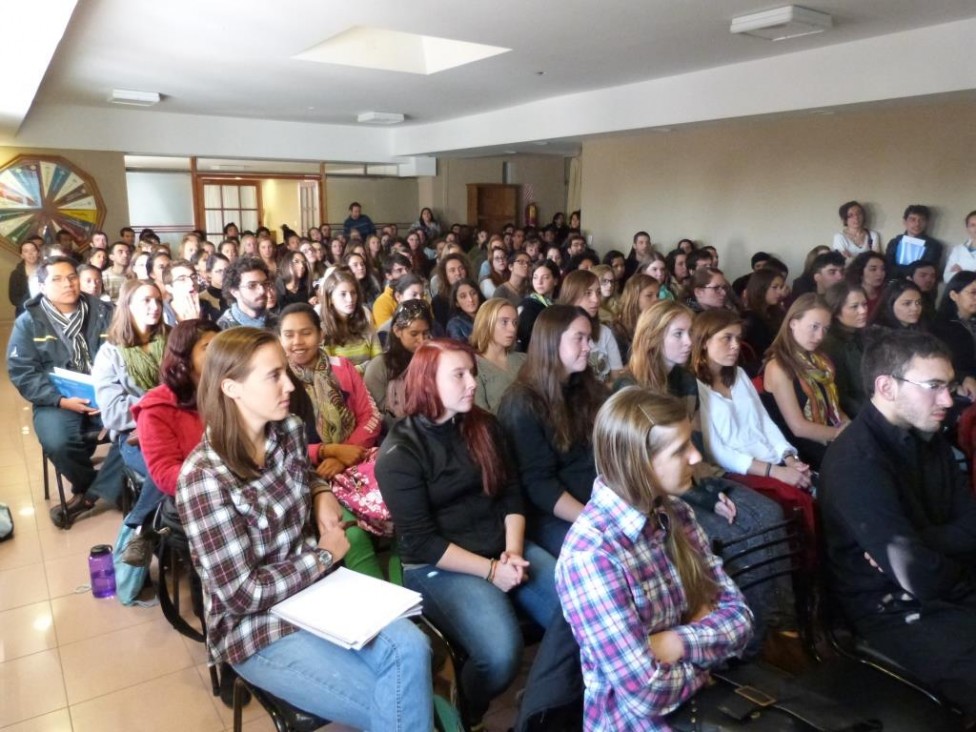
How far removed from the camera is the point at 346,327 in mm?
3785

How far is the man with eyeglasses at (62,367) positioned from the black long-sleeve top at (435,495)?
2.17 meters

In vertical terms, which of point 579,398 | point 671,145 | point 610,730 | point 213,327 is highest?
point 671,145

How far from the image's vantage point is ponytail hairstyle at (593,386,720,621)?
153 cm

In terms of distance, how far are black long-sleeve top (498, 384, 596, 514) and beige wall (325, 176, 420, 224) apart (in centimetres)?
1019

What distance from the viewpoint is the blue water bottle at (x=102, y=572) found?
2914mm

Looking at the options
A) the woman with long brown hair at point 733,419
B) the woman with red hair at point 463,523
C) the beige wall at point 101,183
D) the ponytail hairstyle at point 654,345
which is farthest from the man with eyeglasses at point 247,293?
the beige wall at point 101,183

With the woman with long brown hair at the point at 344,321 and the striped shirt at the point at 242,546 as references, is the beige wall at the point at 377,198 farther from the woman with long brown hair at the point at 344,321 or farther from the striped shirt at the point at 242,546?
the striped shirt at the point at 242,546

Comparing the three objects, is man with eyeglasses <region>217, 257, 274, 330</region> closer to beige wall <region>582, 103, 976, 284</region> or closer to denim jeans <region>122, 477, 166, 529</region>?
denim jeans <region>122, 477, 166, 529</region>

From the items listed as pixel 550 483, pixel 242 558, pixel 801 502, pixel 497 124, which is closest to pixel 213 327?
pixel 242 558

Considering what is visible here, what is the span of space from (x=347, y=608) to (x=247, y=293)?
7.76 feet

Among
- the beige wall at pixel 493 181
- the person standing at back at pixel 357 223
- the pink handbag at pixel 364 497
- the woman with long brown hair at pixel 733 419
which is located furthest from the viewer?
the beige wall at pixel 493 181

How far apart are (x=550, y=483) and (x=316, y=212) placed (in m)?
10.5

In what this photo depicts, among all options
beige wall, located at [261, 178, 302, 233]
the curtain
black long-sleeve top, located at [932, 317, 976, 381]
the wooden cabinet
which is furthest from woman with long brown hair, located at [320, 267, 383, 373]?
the curtain

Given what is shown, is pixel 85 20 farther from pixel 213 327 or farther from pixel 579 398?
pixel 579 398
